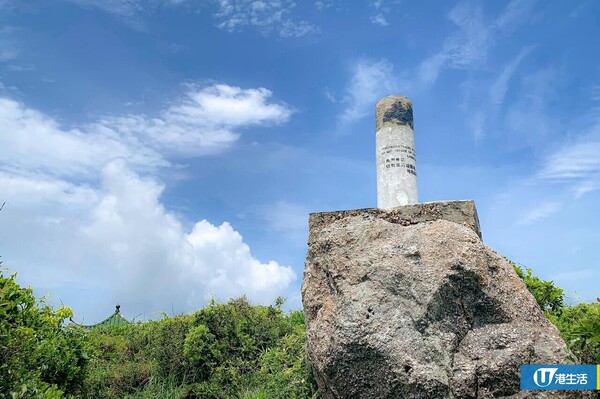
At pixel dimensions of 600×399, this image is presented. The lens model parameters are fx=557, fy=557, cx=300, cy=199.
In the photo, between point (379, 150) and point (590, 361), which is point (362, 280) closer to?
point (590, 361)

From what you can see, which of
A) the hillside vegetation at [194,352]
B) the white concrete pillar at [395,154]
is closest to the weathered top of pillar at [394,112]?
the white concrete pillar at [395,154]

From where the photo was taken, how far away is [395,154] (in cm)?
1346

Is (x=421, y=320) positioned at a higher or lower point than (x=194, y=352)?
higher

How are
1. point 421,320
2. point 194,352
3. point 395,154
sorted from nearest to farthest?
point 421,320 → point 194,352 → point 395,154

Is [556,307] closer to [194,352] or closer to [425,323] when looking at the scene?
[425,323]

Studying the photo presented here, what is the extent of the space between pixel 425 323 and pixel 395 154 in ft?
31.4

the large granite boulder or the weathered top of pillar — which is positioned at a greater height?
the weathered top of pillar

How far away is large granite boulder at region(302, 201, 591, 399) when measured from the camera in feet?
13.4

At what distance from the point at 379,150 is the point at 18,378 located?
1063cm

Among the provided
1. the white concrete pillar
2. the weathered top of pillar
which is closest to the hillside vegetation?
the white concrete pillar

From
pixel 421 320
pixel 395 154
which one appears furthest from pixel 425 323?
pixel 395 154

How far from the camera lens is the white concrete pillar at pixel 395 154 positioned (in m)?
13.4

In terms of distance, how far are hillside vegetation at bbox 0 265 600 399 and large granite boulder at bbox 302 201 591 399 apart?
31.7 inches

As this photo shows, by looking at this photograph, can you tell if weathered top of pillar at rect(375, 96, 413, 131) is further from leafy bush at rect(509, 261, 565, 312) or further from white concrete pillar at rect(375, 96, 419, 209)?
leafy bush at rect(509, 261, 565, 312)
